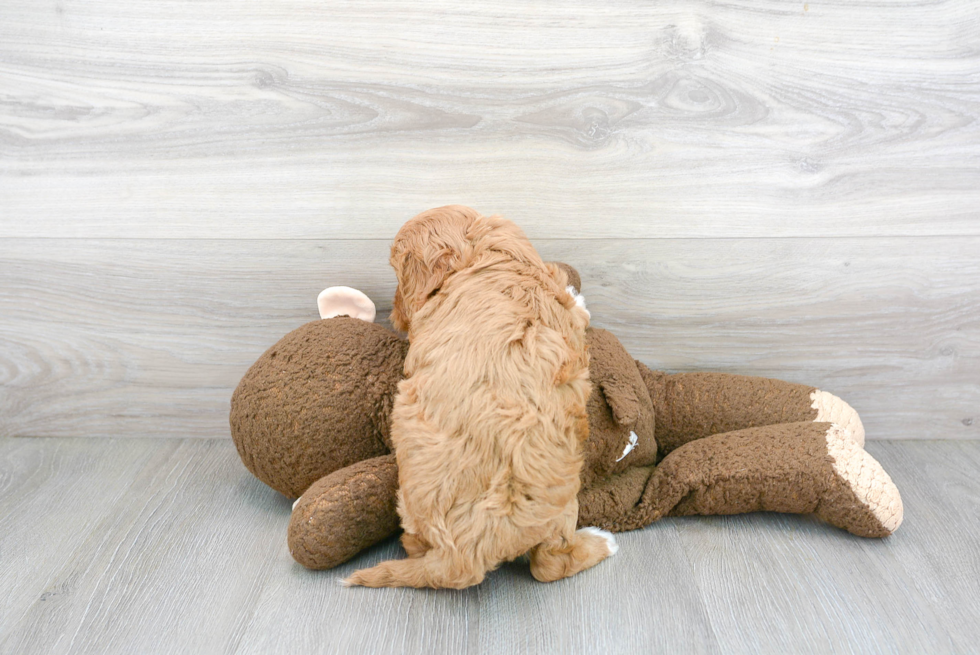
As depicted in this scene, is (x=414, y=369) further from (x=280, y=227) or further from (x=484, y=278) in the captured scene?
(x=280, y=227)

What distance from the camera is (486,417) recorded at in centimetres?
75

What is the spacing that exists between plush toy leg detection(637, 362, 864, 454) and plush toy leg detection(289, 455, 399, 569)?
17.2 inches

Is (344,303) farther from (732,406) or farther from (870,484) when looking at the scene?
(870,484)

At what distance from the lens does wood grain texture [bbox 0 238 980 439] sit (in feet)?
3.56

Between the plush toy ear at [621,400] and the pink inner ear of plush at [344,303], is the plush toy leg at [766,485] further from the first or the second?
the pink inner ear of plush at [344,303]

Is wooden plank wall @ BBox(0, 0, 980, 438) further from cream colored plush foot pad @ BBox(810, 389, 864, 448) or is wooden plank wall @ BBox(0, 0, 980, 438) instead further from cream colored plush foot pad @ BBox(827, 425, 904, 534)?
cream colored plush foot pad @ BBox(827, 425, 904, 534)

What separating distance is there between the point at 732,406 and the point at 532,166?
47 centimetres

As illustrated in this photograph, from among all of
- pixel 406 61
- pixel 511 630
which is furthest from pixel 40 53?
pixel 511 630

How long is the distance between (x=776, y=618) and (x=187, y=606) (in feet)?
2.22

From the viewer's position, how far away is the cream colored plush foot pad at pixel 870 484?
89 cm

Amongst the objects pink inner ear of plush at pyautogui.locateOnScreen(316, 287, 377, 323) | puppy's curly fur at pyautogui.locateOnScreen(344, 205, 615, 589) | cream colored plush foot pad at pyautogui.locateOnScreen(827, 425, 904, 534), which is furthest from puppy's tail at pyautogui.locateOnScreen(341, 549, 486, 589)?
cream colored plush foot pad at pyautogui.locateOnScreen(827, 425, 904, 534)

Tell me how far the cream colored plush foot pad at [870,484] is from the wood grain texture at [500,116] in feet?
1.16

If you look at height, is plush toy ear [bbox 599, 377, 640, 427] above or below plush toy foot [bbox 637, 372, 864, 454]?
above

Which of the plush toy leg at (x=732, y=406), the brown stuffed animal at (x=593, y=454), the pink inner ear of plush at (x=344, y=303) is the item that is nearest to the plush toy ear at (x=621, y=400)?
the brown stuffed animal at (x=593, y=454)
